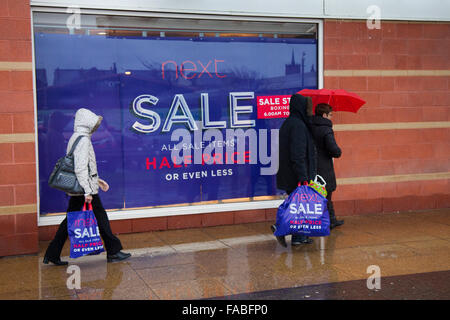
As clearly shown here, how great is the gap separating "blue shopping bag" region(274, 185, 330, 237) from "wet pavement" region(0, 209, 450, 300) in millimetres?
325

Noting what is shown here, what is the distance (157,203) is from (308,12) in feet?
11.3

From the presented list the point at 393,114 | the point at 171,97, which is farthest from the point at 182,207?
the point at 393,114

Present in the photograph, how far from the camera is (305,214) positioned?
21.7 feet

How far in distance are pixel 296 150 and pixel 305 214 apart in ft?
2.43

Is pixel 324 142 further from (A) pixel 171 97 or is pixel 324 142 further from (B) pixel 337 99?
(A) pixel 171 97

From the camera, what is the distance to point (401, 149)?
30.5 ft

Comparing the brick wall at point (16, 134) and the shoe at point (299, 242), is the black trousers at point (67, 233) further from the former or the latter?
the shoe at point (299, 242)

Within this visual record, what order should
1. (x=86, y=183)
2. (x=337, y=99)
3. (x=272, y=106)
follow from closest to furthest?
(x=86, y=183) → (x=337, y=99) → (x=272, y=106)

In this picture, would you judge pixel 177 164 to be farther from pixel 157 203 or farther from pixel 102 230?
pixel 102 230

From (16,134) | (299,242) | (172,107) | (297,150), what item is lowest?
(299,242)

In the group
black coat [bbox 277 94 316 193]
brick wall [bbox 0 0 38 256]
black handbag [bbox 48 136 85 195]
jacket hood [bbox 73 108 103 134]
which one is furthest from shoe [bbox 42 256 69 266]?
black coat [bbox 277 94 316 193]

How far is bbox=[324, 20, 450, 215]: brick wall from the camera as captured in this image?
351 inches

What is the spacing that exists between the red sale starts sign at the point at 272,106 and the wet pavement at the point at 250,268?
1652 millimetres

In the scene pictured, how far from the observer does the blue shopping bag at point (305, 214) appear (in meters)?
6.63
